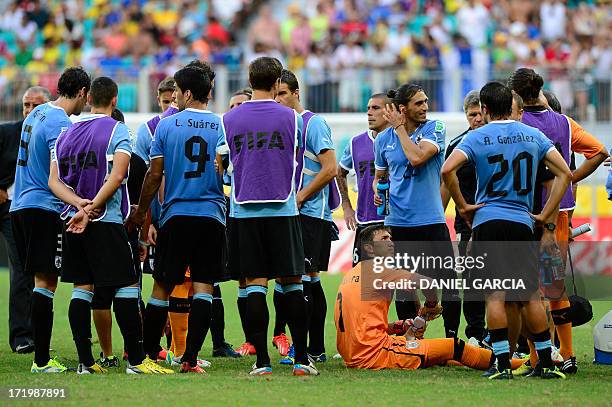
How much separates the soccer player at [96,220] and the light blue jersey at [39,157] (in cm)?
35

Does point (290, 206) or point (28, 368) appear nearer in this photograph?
point (290, 206)

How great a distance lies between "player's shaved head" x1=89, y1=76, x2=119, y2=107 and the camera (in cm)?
977

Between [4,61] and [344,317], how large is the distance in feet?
63.9

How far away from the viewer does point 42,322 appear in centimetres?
989

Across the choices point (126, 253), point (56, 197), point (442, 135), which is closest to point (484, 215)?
point (442, 135)

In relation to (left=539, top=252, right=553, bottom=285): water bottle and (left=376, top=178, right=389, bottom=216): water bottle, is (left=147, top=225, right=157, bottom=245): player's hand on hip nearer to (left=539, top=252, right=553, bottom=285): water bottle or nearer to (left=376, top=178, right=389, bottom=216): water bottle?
(left=376, top=178, right=389, bottom=216): water bottle

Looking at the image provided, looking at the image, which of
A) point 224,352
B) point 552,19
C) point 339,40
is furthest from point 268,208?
point 552,19

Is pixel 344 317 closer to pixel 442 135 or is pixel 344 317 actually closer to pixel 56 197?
pixel 442 135

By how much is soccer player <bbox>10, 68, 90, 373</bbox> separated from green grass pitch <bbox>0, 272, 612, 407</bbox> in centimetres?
45

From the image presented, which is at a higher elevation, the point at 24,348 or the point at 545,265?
the point at 545,265

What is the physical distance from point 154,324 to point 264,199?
1582 millimetres

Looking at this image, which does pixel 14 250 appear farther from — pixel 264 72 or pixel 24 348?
pixel 264 72

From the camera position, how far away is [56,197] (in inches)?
399

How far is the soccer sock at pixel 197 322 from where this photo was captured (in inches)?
382
